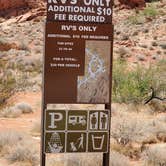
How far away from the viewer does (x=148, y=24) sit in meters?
52.0

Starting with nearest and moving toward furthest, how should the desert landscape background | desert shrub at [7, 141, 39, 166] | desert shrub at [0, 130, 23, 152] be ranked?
desert shrub at [7, 141, 39, 166]
the desert landscape background
desert shrub at [0, 130, 23, 152]

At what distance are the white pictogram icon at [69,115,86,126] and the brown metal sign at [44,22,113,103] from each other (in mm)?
230

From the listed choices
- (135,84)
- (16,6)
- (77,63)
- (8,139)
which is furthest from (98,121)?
(16,6)

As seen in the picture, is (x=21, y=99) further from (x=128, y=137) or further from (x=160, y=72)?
(x=128, y=137)

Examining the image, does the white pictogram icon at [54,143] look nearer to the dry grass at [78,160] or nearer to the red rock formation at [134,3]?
the dry grass at [78,160]

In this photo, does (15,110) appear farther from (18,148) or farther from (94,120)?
(94,120)

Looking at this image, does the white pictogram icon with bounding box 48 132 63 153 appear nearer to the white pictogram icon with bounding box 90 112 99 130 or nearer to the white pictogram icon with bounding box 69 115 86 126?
the white pictogram icon with bounding box 69 115 86 126

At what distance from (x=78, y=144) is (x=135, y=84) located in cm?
1038

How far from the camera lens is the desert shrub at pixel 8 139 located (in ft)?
35.2

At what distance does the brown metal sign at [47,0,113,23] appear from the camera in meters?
7.72

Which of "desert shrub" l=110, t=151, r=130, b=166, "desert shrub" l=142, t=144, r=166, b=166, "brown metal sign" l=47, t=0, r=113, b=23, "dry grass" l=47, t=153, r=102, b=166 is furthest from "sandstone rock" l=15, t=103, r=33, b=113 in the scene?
"brown metal sign" l=47, t=0, r=113, b=23

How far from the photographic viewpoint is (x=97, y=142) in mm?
7961

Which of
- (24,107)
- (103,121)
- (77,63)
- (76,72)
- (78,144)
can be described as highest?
(77,63)

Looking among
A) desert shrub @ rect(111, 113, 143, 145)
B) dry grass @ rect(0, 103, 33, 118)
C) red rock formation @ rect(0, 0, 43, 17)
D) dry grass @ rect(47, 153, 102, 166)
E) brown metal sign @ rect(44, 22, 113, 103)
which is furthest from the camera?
red rock formation @ rect(0, 0, 43, 17)
